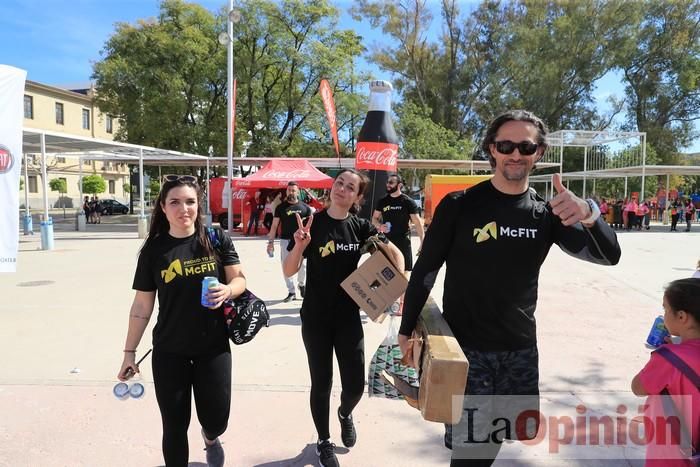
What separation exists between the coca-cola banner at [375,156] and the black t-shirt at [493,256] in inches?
267

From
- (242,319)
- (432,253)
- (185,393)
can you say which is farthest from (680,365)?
(185,393)

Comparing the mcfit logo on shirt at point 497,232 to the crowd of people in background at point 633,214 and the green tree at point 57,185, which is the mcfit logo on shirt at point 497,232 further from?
the green tree at point 57,185

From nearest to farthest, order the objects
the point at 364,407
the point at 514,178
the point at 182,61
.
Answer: the point at 514,178 < the point at 364,407 < the point at 182,61

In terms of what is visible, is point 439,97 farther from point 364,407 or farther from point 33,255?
point 364,407

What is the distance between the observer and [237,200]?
73.1 ft

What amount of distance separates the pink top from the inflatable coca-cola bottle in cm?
674

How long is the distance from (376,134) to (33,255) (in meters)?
10.4

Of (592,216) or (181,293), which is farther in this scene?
(181,293)

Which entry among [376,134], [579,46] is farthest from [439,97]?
[376,134]

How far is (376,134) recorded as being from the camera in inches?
358

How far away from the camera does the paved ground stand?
124 inches

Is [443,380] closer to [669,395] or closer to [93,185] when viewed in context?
[669,395]

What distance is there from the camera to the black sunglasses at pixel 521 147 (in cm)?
202
